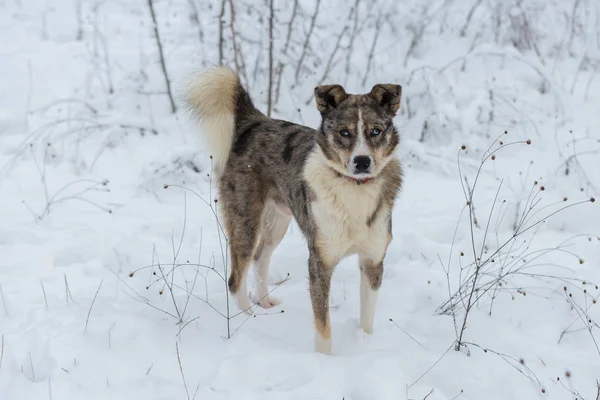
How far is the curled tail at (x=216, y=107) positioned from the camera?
12.5 feet

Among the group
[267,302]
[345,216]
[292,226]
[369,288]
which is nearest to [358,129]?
[345,216]

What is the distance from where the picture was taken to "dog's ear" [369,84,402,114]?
128 inches

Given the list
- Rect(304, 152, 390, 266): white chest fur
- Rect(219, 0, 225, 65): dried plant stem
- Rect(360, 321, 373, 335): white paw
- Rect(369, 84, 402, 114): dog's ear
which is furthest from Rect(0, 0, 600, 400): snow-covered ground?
Rect(369, 84, 402, 114): dog's ear

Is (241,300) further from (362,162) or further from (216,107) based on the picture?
(362,162)

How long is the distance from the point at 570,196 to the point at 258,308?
309 centimetres

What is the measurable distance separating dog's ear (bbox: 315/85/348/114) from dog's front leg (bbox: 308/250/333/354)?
81cm

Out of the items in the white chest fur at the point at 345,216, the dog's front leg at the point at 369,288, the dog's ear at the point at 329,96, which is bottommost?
the dog's front leg at the point at 369,288

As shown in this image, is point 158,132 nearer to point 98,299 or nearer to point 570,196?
point 98,299

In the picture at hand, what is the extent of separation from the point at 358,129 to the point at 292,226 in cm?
209

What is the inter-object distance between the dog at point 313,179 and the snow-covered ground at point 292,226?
0.26 m

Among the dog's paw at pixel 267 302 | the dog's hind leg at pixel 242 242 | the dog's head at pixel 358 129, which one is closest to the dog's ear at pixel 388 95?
the dog's head at pixel 358 129

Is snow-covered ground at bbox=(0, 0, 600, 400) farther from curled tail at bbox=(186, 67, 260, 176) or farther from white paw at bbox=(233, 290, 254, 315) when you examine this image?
curled tail at bbox=(186, 67, 260, 176)

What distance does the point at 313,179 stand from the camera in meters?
3.29

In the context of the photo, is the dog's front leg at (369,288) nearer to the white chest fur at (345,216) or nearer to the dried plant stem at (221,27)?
the white chest fur at (345,216)
